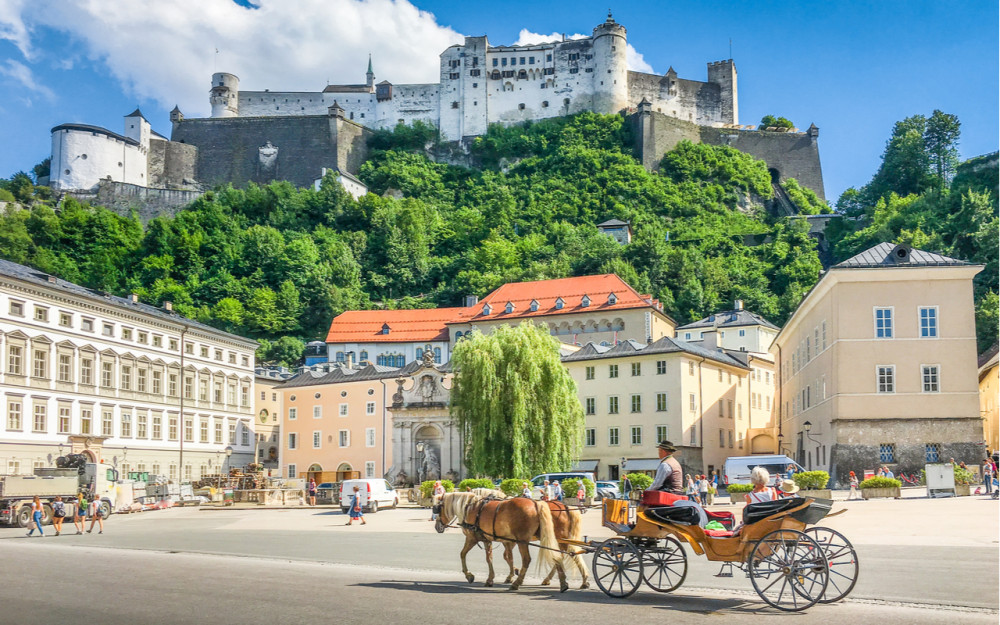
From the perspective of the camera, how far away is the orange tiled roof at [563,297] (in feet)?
274

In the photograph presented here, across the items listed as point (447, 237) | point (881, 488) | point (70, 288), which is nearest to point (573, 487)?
point (881, 488)

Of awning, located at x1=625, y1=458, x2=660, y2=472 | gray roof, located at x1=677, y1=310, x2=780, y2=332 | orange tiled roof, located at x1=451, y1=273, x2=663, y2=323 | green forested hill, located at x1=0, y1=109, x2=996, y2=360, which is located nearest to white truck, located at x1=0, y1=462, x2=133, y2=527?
awning, located at x1=625, y1=458, x2=660, y2=472

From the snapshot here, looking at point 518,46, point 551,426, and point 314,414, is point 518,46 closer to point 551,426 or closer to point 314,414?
point 314,414

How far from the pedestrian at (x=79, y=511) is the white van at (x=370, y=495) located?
9.82m

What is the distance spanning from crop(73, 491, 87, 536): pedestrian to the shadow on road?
1993cm

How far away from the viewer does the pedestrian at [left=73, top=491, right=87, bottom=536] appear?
31578 millimetres

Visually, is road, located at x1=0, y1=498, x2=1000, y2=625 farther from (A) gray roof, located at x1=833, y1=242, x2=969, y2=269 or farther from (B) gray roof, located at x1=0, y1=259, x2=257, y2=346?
(B) gray roof, located at x1=0, y1=259, x2=257, y2=346

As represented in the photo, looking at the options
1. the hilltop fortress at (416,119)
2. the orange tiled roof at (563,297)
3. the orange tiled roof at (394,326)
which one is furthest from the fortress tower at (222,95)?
the orange tiled roof at (563,297)

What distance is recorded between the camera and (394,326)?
300 ft

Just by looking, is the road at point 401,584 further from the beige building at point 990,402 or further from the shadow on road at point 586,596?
the beige building at point 990,402

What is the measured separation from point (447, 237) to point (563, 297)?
119 feet

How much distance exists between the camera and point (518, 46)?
138 metres

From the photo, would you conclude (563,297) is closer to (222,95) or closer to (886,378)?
(886,378)

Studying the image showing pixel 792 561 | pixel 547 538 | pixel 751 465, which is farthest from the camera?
pixel 751 465
